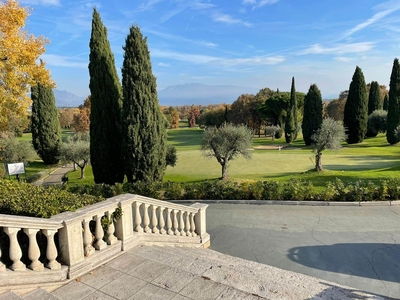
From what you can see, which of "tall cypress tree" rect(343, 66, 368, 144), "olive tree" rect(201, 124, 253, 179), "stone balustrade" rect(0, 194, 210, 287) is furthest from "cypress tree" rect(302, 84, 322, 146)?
"stone balustrade" rect(0, 194, 210, 287)

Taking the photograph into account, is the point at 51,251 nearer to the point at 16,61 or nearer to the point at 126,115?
the point at 126,115

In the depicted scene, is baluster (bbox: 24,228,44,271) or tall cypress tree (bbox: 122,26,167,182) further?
tall cypress tree (bbox: 122,26,167,182)

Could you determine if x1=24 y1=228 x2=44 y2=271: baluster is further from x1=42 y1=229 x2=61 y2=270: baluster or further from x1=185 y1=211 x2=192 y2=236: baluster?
x1=185 y1=211 x2=192 y2=236: baluster

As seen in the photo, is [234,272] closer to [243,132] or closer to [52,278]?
[52,278]

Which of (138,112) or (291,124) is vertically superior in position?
(138,112)

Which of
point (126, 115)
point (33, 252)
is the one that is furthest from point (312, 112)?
point (33, 252)

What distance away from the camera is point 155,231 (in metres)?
6.32

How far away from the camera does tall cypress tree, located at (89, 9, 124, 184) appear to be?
48.3 feet

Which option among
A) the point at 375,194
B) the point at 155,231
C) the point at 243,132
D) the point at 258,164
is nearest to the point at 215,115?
the point at 258,164

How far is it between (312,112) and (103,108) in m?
34.6

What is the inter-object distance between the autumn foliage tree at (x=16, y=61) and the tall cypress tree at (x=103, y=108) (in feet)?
9.14

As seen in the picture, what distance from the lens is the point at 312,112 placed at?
41500 millimetres

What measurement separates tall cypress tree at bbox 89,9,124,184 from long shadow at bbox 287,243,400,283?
34.5 ft

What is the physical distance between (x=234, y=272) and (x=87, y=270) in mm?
2362
